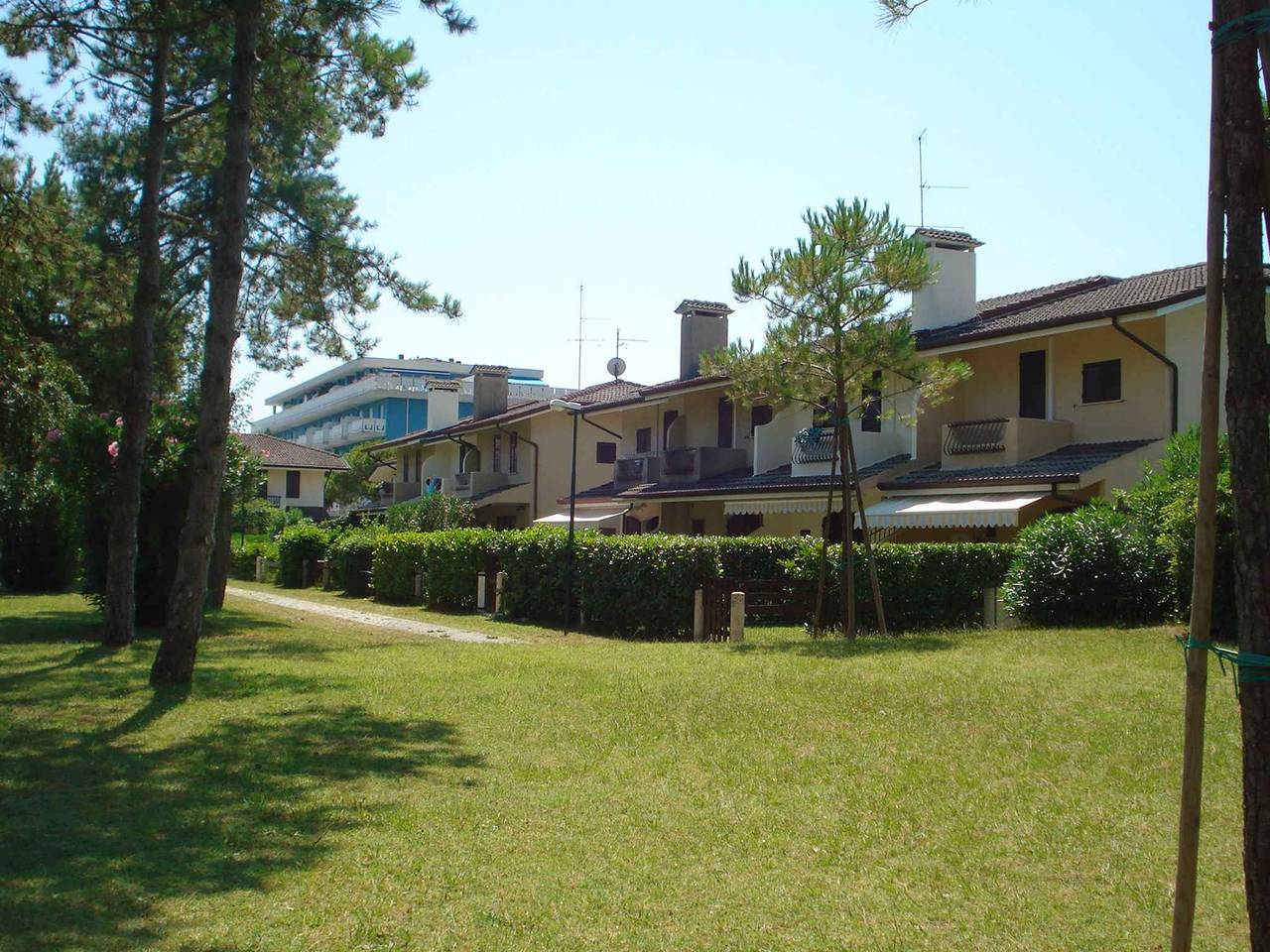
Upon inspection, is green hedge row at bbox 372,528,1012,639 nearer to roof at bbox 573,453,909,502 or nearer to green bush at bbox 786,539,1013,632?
green bush at bbox 786,539,1013,632

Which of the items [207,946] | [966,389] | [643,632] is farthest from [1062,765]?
[966,389]

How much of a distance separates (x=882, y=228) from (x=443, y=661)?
846cm

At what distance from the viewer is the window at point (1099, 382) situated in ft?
72.2

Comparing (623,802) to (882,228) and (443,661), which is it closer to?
(443,661)

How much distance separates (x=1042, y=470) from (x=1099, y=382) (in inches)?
117

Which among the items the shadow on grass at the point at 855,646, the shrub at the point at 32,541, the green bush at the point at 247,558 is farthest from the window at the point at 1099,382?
the green bush at the point at 247,558

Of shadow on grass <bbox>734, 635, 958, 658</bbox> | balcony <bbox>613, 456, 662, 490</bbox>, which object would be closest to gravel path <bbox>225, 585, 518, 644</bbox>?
shadow on grass <bbox>734, 635, 958, 658</bbox>

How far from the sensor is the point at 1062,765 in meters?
7.53

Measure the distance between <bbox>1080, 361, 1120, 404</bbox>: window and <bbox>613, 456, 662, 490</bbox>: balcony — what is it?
13769 mm

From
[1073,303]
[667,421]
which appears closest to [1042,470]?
[1073,303]

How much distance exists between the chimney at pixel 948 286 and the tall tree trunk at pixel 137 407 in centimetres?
1708

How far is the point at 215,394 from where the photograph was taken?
38.2ft

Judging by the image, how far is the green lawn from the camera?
5121mm

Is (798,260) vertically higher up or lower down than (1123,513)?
higher up
